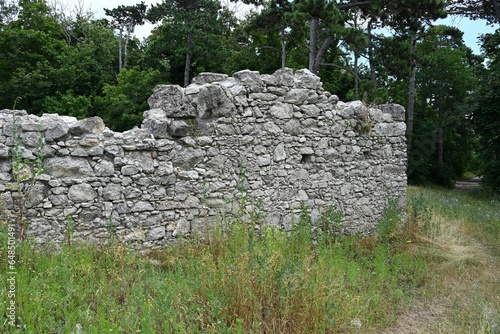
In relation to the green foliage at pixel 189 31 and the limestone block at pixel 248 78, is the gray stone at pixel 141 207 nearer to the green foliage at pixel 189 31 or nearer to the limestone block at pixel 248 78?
the limestone block at pixel 248 78

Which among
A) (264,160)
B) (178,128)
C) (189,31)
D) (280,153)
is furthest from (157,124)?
(189,31)

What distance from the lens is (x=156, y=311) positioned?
3436 mm

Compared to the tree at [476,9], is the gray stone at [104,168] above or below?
below

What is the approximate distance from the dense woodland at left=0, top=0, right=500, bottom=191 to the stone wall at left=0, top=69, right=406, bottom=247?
6.04 m

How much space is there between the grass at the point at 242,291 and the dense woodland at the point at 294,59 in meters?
8.70

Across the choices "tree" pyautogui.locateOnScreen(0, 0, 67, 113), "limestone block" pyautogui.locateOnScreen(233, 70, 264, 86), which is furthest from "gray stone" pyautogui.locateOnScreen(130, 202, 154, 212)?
"tree" pyautogui.locateOnScreen(0, 0, 67, 113)

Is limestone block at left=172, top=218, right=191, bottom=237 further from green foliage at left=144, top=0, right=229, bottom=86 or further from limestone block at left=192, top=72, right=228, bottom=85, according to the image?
green foliage at left=144, top=0, right=229, bottom=86

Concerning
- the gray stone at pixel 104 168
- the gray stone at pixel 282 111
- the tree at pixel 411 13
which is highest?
the tree at pixel 411 13

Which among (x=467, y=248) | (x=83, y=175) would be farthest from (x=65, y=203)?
(x=467, y=248)

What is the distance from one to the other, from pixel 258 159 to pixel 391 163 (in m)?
3.34

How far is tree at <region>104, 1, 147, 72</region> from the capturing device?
2836 centimetres

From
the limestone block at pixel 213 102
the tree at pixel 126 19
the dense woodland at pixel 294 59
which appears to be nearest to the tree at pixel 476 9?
the dense woodland at pixel 294 59

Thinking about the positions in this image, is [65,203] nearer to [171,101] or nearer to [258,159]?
[171,101]

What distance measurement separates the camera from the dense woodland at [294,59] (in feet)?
46.9
